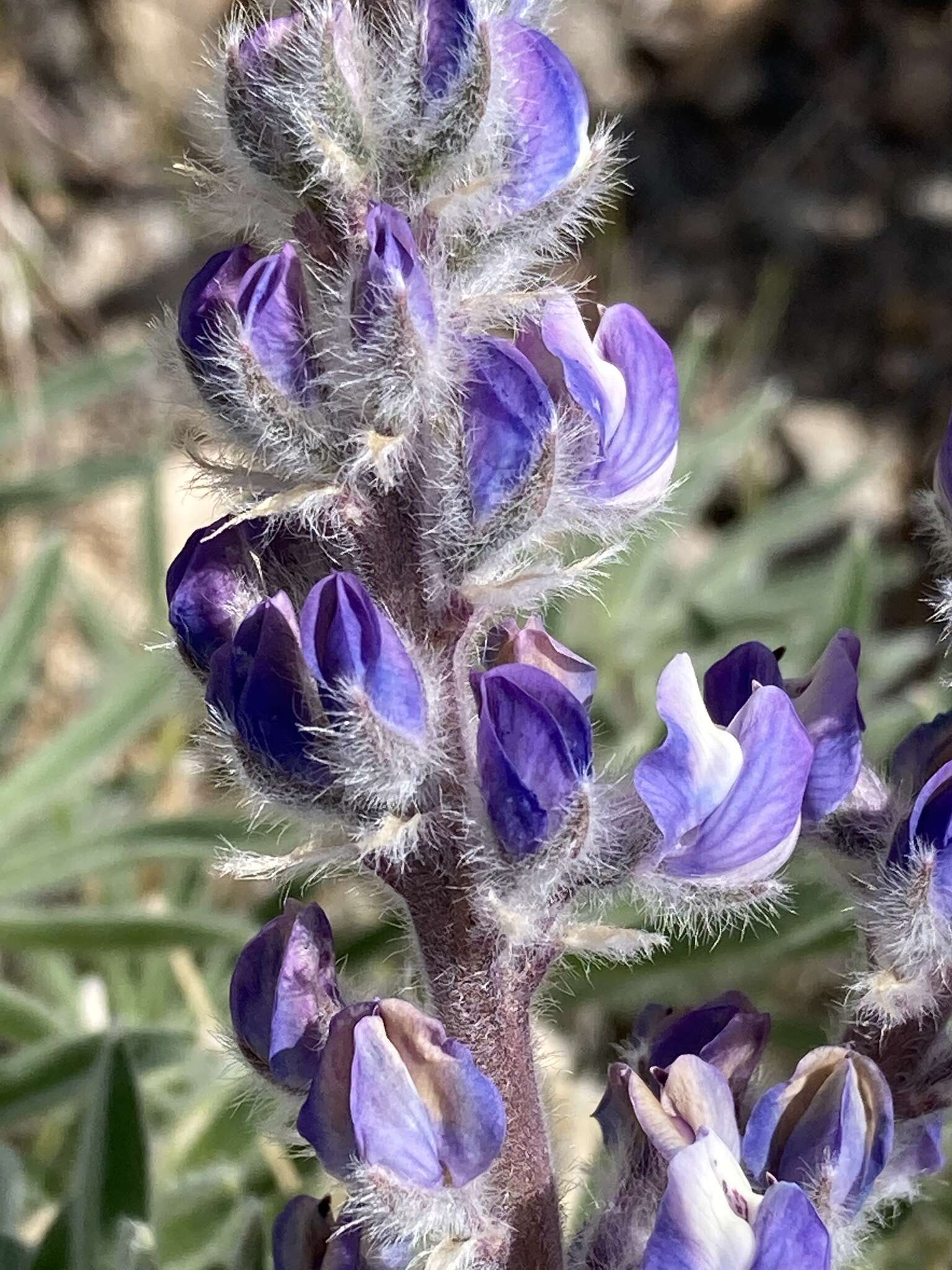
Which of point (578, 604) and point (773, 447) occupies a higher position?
point (578, 604)

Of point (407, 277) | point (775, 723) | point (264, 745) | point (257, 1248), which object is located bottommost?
point (257, 1248)

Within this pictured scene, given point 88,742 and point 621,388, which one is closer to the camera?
point 621,388

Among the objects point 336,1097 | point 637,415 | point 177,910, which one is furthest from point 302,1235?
point 177,910

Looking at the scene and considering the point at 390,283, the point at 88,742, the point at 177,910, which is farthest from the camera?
the point at 88,742

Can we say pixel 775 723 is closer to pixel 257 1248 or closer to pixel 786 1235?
pixel 786 1235

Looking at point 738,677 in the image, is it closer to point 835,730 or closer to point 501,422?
point 835,730

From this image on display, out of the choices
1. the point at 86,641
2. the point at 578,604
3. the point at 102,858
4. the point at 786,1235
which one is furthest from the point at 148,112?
the point at 786,1235
